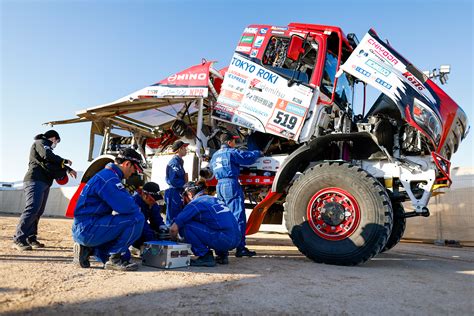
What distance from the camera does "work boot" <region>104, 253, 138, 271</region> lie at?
3.20m

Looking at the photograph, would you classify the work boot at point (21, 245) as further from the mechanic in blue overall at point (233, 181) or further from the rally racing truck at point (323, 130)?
the mechanic in blue overall at point (233, 181)

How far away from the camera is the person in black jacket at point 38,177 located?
180 inches

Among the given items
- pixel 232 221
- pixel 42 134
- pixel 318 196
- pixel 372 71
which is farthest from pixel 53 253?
pixel 372 71

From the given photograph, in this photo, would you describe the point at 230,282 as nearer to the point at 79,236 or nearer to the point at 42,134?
the point at 79,236

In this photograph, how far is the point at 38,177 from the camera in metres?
4.74

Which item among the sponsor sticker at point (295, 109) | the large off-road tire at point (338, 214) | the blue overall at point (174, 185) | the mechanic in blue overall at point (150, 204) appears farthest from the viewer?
the blue overall at point (174, 185)

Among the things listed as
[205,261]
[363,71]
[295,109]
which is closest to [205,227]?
[205,261]

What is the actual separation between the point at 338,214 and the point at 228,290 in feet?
6.30

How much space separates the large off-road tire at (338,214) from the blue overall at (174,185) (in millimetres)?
1543

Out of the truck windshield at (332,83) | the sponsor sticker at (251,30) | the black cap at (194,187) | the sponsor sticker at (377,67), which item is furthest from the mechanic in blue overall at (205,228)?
the sponsor sticker at (251,30)

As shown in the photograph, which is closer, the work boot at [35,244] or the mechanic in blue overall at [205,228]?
the mechanic in blue overall at [205,228]

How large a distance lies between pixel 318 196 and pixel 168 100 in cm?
285

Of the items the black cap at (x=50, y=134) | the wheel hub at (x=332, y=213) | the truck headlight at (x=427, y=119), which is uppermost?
the truck headlight at (x=427, y=119)

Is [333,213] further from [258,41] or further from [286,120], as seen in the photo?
[258,41]
